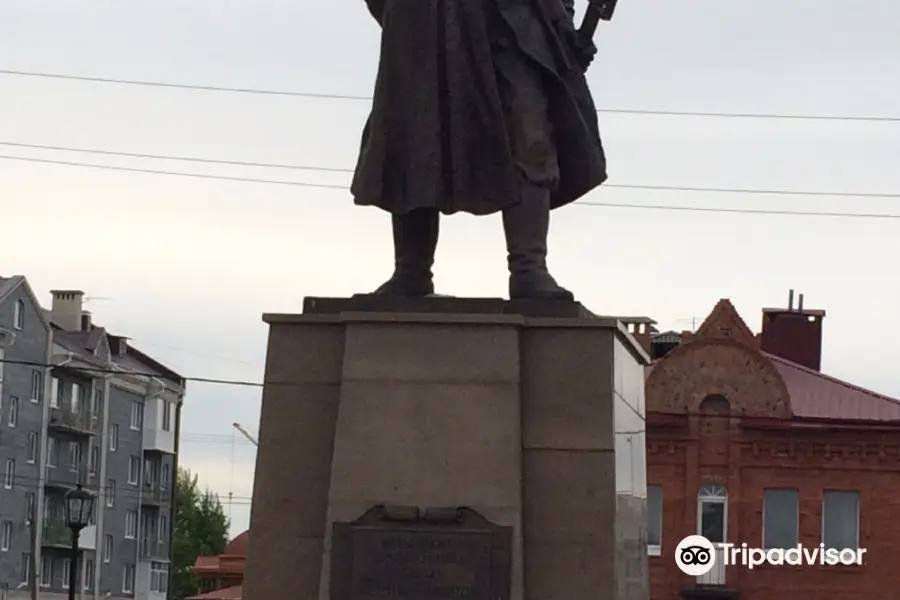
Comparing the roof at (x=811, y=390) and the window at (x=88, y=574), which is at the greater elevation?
the roof at (x=811, y=390)

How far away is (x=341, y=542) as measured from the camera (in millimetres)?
10211

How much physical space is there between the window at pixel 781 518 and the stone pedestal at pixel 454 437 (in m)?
36.6

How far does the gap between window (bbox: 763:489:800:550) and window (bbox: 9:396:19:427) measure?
82.7 ft

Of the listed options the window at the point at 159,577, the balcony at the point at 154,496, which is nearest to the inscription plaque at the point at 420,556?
the balcony at the point at 154,496

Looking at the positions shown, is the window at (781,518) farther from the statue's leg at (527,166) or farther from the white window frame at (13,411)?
the statue's leg at (527,166)

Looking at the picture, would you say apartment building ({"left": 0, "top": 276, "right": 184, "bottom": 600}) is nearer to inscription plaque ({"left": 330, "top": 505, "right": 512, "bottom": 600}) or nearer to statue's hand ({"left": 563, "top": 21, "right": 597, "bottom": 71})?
statue's hand ({"left": 563, "top": 21, "right": 597, "bottom": 71})

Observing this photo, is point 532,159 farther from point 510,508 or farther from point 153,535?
point 153,535

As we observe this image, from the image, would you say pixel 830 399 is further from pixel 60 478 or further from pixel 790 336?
pixel 60 478

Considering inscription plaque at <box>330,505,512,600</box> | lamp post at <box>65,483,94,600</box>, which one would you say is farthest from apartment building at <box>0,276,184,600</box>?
inscription plaque at <box>330,505,512,600</box>

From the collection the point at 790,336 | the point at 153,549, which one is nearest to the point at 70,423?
the point at 153,549

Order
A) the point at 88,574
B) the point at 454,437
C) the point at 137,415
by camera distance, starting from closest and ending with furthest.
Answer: the point at 454,437 < the point at 88,574 < the point at 137,415

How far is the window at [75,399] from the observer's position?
67.9 meters

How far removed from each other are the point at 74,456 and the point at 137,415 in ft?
18.9

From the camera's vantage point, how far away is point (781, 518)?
4694 cm
